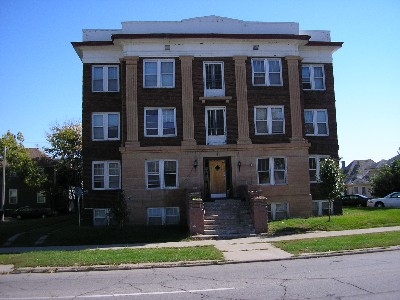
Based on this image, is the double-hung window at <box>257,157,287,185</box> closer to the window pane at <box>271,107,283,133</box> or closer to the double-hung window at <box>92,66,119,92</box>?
the window pane at <box>271,107,283,133</box>

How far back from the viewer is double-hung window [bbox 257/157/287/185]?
82.7ft

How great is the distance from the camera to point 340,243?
51.8ft

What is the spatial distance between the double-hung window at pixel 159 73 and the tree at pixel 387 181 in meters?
26.3

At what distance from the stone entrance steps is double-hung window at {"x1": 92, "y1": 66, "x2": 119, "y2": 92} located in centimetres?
976

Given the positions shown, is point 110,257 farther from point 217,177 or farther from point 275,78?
point 275,78

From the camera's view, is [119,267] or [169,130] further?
[169,130]

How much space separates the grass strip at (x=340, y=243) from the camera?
14.9 m

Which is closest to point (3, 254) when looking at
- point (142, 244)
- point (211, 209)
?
point (142, 244)

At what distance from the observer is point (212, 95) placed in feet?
83.3

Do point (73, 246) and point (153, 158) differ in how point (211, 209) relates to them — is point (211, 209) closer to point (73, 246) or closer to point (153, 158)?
point (153, 158)

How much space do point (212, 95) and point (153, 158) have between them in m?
5.16

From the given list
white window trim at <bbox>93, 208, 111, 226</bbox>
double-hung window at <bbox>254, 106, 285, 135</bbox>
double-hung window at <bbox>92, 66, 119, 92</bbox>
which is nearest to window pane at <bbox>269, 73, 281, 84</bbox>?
double-hung window at <bbox>254, 106, 285, 135</bbox>

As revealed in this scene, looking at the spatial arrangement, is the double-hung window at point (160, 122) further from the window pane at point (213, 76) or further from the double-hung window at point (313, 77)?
the double-hung window at point (313, 77)

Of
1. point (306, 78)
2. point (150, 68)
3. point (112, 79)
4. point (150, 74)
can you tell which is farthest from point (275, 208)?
point (112, 79)
